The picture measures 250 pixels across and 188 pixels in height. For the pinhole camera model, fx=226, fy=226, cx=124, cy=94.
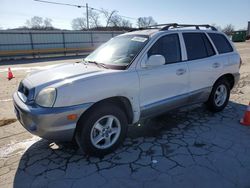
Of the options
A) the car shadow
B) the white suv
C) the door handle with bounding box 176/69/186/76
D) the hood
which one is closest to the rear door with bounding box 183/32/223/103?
the white suv

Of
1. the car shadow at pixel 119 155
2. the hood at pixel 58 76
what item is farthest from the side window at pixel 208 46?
the hood at pixel 58 76

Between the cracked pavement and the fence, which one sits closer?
the cracked pavement

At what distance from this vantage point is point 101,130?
3.35 m

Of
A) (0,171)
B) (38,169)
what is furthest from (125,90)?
(0,171)

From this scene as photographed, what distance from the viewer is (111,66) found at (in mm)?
3555

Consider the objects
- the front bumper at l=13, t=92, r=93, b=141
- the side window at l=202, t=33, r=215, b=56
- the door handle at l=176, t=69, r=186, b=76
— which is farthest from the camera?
the side window at l=202, t=33, r=215, b=56

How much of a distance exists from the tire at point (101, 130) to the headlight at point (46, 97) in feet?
1.59

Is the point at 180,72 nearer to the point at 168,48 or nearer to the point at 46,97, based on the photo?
the point at 168,48

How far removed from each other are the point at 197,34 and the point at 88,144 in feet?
10.1

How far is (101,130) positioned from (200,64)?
7.76 feet

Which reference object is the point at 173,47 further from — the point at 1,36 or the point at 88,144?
the point at 1,36

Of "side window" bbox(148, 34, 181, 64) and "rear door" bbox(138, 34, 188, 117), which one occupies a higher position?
"side window" bbox(148, 34, 181, 64)

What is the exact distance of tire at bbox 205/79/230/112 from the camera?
4.92 metres

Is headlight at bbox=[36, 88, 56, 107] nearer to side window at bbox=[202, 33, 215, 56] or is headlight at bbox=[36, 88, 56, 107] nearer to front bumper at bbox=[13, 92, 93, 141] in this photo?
front bumper at bbox=[13, 92, 93, 141]
